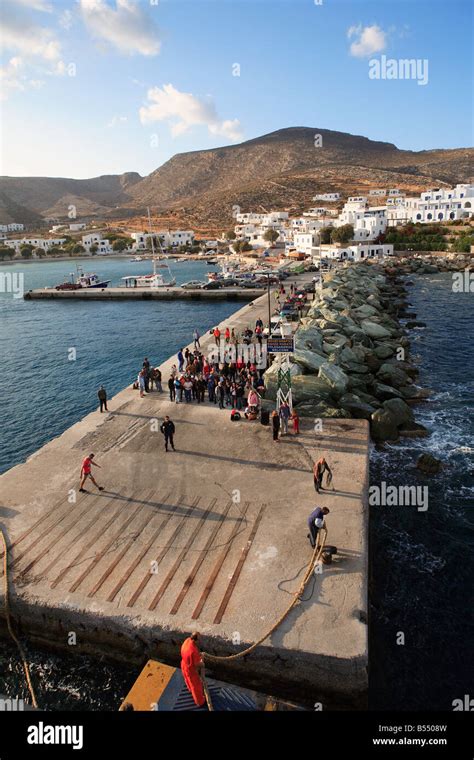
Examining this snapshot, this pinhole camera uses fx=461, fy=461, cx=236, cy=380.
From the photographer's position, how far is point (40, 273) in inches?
4358

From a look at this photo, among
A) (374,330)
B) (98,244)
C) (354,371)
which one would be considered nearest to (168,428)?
(354,371)

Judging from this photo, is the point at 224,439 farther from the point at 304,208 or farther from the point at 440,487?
the point at 304,208

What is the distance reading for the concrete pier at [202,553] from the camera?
871 cm

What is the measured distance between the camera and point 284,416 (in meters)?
16.6

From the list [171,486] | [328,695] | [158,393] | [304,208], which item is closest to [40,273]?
[304,208]

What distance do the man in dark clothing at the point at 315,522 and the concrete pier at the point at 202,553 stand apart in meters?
0.33

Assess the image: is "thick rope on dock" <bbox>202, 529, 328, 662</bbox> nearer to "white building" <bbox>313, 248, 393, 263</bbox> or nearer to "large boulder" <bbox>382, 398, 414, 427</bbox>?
"large boulder" <bbox>382, 398, 414, 427</bbox>

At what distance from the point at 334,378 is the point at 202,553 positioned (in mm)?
11644

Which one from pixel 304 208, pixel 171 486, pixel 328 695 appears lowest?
pixel 328 695

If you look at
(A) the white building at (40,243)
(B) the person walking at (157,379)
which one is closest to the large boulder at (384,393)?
(B) the person walking at (157,379)

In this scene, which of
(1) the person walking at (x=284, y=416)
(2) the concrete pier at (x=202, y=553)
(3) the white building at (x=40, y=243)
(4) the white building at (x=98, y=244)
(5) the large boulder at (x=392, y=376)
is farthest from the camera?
(3) the white building at (x=40, y=243)

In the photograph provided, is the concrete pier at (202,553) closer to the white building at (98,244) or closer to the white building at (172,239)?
the white building at (172,239)

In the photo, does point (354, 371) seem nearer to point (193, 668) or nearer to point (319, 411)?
point (319, 411)

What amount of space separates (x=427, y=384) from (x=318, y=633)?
20.5 metres
